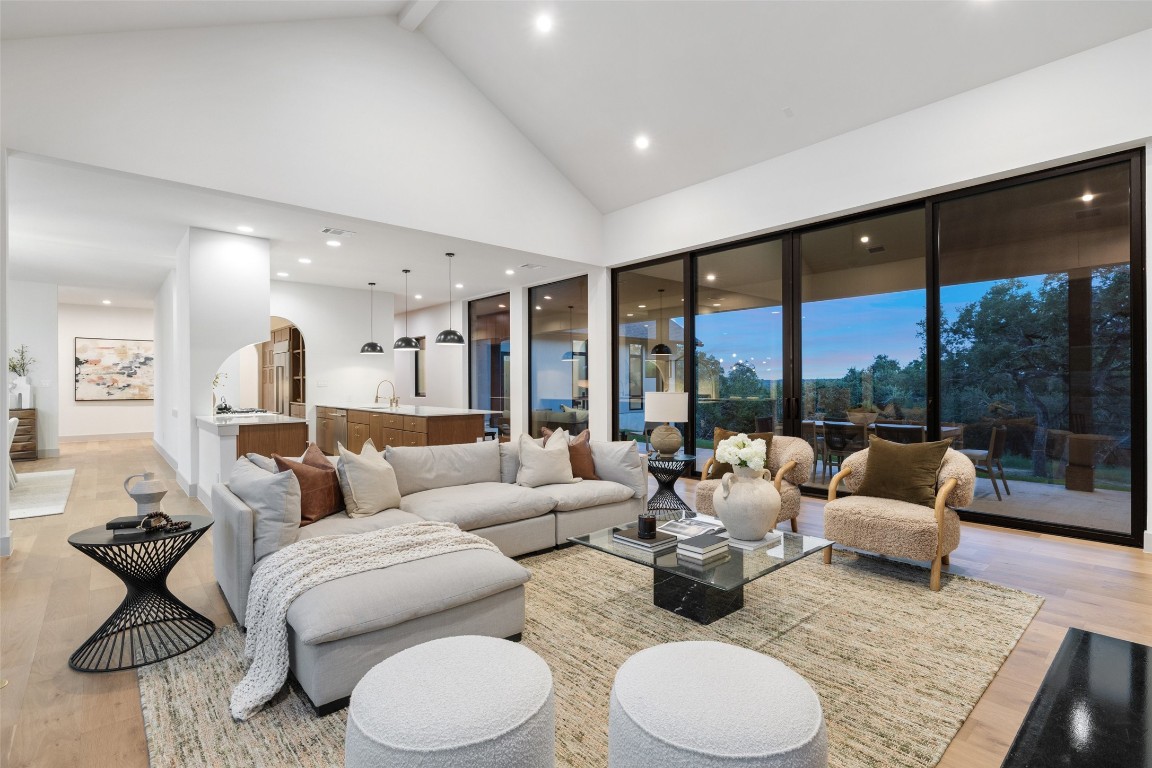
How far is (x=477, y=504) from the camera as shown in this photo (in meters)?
3.46

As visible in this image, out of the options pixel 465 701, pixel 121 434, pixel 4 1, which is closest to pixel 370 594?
pixel 465 701

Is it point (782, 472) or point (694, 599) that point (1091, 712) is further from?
point (782, 472)

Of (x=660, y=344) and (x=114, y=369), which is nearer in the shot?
(x=660, y=344)

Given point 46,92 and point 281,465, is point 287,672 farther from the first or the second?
point 46,92

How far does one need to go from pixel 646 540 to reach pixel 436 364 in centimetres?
898

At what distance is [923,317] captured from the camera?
4773mm

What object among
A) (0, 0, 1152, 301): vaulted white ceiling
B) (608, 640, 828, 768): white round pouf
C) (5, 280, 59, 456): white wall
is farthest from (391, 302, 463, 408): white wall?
(608, 640, 828, 768): white round pouf

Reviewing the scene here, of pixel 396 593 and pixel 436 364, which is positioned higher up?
pixel 436 364

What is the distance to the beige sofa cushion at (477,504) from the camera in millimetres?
3322

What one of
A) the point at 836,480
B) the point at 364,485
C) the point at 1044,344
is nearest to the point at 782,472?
the point at 836,480

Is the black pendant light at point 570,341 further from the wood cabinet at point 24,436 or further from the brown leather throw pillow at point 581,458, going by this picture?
the wood cabinet at point 24,436

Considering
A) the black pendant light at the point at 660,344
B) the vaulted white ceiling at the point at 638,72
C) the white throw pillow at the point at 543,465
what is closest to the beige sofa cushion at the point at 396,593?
the white throw pillow at the point at 543,465

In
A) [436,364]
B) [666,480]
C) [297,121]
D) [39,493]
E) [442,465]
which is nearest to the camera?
[442,465]

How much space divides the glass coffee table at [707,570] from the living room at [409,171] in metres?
0.89
